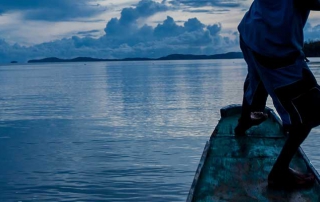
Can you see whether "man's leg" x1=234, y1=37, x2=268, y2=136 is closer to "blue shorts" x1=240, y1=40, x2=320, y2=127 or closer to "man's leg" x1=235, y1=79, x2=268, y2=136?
"man's leg" x1=235, y1=79, x2=268, y2=136

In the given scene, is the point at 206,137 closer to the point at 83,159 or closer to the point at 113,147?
the point at 113,147

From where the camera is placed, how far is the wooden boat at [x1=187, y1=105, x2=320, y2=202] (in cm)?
398

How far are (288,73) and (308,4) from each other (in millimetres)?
568

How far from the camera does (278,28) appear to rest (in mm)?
4191

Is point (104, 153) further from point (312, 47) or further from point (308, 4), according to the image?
point (312, 47)

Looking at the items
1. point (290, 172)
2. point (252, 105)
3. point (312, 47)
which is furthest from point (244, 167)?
point (312, 47)

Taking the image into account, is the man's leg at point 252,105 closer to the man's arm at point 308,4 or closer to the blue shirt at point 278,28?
the blue shirt at point 278,28

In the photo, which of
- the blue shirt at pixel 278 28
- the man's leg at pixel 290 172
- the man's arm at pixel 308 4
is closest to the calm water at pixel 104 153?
the man's leg at pixel 290 172

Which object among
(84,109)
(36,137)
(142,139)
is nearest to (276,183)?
(142,139)

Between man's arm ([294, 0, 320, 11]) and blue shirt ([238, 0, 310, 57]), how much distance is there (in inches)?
1.5

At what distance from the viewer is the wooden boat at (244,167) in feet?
13.1

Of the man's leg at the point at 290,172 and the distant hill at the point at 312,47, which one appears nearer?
the man's leg at the point at 290,172

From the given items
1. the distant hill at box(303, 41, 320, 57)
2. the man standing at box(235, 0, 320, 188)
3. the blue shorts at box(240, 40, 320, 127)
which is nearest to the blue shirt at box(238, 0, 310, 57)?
the man standing at box(235, 0, 320, 188)

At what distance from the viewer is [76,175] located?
985 cm
